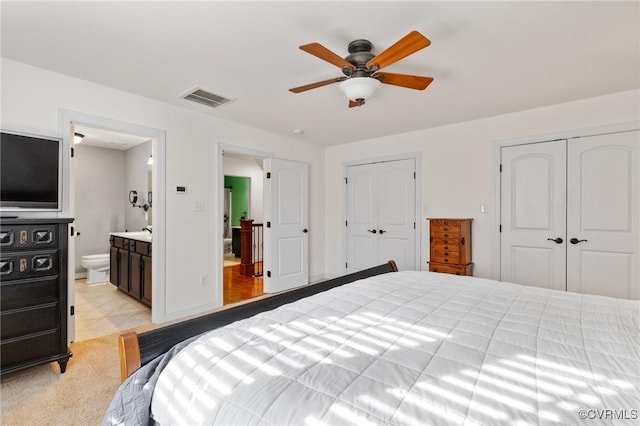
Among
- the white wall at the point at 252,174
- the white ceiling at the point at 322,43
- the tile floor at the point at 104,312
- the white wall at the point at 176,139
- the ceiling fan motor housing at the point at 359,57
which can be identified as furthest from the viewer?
the white wall at the point at 252,174

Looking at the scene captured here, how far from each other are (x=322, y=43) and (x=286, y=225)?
295 centimetres

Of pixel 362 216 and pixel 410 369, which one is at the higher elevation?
pixel 362 216

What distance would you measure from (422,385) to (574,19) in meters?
2.33

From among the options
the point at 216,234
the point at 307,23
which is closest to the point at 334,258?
the point at 216,234

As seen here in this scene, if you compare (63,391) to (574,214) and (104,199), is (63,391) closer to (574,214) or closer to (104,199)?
(104,199)

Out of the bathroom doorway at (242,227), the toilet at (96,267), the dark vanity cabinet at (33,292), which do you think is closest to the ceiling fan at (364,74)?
the dark vanity cabinet at (33,292)

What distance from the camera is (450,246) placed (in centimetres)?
379

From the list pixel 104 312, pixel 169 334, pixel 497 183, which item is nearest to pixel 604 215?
pixel 497 183

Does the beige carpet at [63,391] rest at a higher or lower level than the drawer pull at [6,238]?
lower

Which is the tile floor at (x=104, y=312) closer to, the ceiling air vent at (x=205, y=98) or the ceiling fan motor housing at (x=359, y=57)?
the ceiling air vent at (x=205, y=98)

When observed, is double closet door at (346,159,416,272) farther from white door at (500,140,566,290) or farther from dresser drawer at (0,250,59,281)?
dresser drawer at (0,250,59,281)

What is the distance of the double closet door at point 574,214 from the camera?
3051mm

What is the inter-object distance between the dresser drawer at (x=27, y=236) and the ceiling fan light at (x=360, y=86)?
2346mm

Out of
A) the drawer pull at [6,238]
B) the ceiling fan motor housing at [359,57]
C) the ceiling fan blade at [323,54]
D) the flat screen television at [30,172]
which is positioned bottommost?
the drawer pull at [6,238]
